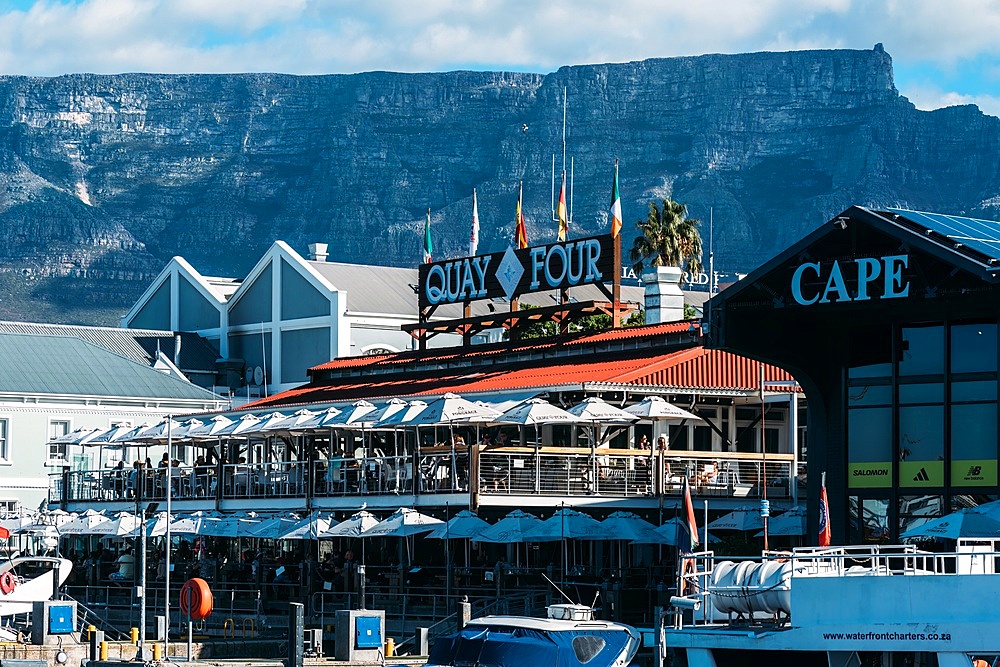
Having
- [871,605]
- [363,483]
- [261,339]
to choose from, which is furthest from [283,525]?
[261,339]

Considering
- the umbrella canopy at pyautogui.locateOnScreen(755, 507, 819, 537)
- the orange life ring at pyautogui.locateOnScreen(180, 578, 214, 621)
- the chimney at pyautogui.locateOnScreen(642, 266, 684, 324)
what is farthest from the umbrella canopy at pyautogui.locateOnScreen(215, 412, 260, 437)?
the umbrella canopy at pyautogui.locateOnScreen(755, 507, 819, 537)

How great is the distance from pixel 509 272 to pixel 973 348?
3069 centimetres

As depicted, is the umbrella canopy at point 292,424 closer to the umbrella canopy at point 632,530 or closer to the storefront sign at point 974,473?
the umbrella canopy at point 632,530

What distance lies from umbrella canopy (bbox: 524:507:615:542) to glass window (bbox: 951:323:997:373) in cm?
1263

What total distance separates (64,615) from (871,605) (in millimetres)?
27962

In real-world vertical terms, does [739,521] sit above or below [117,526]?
above

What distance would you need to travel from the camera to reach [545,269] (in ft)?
228

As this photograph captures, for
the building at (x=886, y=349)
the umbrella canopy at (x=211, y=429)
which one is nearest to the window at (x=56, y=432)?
the umbrella canopy at (x=211, y=429)

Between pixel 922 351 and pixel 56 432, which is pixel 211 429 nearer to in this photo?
pixel 56 432

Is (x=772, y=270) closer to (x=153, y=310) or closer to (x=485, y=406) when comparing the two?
(x=485, y=406)

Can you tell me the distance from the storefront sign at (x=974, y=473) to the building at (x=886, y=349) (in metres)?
0.03

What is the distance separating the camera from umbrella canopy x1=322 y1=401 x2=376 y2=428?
191 ft

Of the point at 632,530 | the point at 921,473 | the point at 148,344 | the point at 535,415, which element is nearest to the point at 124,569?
the point at 535,415

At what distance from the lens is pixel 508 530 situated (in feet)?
170
